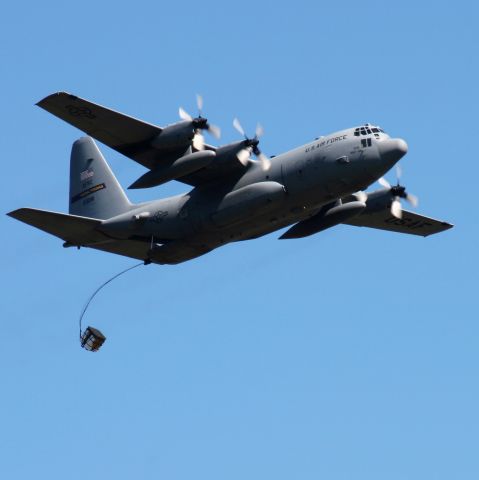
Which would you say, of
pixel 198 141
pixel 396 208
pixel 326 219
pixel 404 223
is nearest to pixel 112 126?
pixel 198 141

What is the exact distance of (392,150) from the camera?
35.3 m

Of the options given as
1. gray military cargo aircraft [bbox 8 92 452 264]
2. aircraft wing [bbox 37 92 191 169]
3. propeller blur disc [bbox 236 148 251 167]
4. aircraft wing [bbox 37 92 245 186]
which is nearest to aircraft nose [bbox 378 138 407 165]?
gray military cargo aircraft [bbox 8 92 452 264]

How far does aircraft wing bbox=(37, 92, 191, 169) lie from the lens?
3569cm

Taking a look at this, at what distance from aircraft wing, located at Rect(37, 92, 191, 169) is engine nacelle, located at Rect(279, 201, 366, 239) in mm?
5102

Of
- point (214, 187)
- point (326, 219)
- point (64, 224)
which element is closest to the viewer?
point (214, 187)

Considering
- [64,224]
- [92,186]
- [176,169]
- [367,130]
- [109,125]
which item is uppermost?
[367,130]

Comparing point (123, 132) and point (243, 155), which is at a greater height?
point (243, 155)

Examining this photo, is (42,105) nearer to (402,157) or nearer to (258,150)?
(258,150)

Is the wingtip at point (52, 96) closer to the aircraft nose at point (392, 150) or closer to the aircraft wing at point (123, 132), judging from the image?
the aircraft wing at point (123, 132)

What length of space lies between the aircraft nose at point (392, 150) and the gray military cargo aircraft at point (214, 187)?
3 cm

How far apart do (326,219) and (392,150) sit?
4056 millimetres

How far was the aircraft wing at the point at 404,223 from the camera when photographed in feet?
140

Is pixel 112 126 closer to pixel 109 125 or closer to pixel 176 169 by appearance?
pixel 109 125

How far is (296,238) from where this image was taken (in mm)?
38969
